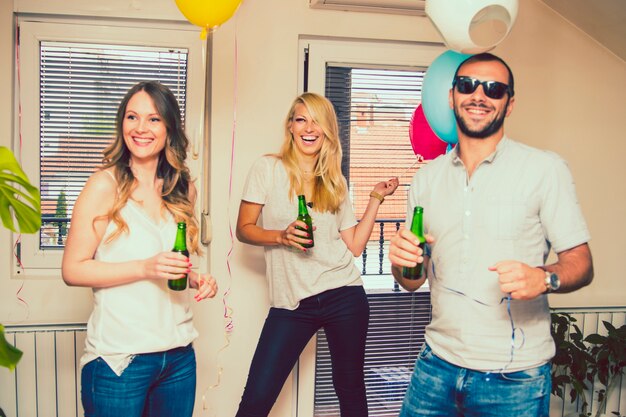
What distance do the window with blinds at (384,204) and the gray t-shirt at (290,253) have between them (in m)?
0.68

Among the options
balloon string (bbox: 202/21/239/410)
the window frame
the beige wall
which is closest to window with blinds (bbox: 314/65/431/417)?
the beige wall

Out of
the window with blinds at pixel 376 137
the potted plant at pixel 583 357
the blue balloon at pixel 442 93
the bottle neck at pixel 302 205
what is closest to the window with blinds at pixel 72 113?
the window with blinds at pixel 376 137

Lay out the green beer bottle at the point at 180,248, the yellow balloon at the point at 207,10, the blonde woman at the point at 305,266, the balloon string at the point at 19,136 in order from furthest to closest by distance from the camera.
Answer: the balloon string at the point at 19,136 → the blonde woman at the point at 305,266 → the yellow balloon at the point at 207,10 → the green beer bottle at the point at 180,248

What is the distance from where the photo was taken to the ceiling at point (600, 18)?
3002 millimetres

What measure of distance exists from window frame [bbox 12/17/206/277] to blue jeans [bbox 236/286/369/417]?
2.87ft

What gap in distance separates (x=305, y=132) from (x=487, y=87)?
0.89 metres

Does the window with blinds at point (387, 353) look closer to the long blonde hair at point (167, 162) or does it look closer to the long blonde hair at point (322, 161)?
the long blonde hair at point (322, 161)

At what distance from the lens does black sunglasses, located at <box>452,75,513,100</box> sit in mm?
1749

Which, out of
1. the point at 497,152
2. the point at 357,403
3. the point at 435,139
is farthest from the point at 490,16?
the point at 357,403

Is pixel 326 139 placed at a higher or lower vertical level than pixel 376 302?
higher

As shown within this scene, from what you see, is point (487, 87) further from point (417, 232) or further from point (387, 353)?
point (387, 353)

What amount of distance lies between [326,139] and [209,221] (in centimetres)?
77

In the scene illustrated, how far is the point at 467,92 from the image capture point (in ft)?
5.81

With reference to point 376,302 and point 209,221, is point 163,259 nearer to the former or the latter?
point 209,221
